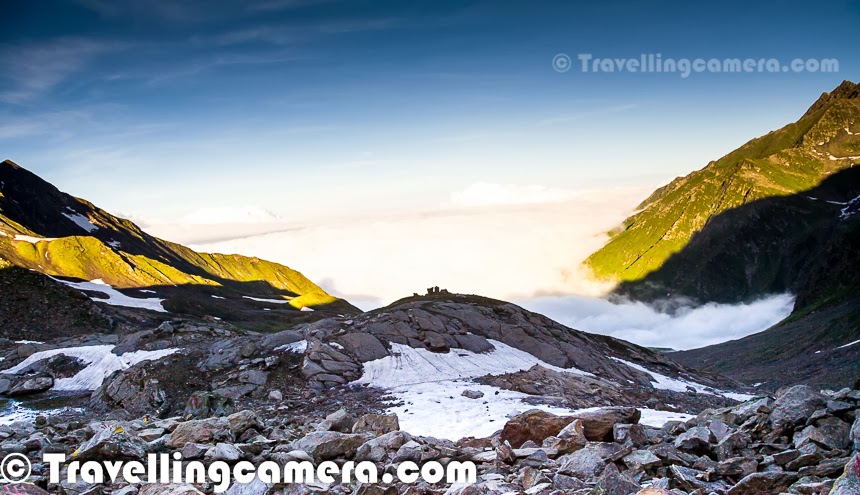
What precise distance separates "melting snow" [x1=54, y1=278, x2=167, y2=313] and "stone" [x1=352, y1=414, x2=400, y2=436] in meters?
125

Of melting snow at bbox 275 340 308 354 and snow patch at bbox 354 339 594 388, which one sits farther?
melting snow at bbox 275 340 308 354

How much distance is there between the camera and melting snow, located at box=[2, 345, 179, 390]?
45953 millimetres

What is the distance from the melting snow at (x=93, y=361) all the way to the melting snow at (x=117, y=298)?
82490mm

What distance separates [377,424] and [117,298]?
147376 millimetres

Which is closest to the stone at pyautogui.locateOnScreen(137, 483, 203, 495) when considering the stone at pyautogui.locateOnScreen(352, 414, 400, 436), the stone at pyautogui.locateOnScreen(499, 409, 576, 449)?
the stone at pyautogui.locateOnScreen(352, 414, 400, 436)

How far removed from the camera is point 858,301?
14662 cm

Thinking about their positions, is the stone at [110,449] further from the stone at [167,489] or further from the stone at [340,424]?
the stone at [340,424]

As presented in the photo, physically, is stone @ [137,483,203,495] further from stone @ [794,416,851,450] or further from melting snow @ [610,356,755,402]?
melting snow @ [610,356,755,402]

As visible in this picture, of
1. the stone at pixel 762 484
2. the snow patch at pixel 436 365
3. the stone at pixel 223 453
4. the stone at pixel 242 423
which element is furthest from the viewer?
the snow patch at pixel 436 365

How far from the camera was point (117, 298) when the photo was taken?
472 feet

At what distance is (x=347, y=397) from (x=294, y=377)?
5.52 meters

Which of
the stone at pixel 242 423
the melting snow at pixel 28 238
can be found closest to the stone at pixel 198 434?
the stone at pixel 242 423

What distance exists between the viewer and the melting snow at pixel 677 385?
160 feet

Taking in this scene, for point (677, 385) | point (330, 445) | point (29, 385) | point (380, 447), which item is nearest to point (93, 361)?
point (29, 385)
